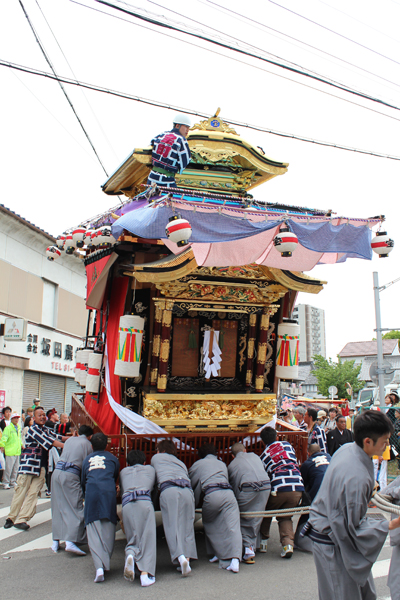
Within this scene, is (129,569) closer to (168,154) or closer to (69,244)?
(69,244)

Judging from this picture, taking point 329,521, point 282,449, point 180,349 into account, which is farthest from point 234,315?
point 329,521

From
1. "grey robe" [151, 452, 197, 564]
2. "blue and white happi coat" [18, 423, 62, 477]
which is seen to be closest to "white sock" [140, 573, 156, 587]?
"grey robe" [151, 452, 197, 564]

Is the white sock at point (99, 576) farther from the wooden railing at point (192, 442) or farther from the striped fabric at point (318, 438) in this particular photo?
the striped fabric at point (318, 438)

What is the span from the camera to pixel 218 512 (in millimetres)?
5844

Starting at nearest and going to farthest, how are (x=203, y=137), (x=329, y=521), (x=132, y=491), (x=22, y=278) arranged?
(x=329, y=521) → (x=132, y=491) → (x=203, y=137) → (x=22, y=278)

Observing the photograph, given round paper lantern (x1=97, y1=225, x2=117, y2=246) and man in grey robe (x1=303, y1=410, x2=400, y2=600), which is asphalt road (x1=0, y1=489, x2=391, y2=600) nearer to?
man in grey robe (x1=303, y1=410, x2=400, y2=600)

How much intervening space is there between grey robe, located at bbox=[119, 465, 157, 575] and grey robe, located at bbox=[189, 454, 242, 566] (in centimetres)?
70

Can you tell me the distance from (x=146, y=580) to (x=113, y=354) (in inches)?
170

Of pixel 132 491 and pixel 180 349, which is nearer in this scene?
pixel 132 491

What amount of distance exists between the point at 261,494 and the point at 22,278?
14.0m

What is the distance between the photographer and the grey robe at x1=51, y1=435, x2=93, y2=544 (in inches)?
241

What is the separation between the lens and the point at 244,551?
5.90 m

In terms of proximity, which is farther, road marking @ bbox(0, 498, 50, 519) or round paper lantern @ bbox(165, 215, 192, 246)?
road marking @ bbox(0, 498, 50, 519)

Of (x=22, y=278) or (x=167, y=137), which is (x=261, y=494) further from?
(x=22, y=278)
